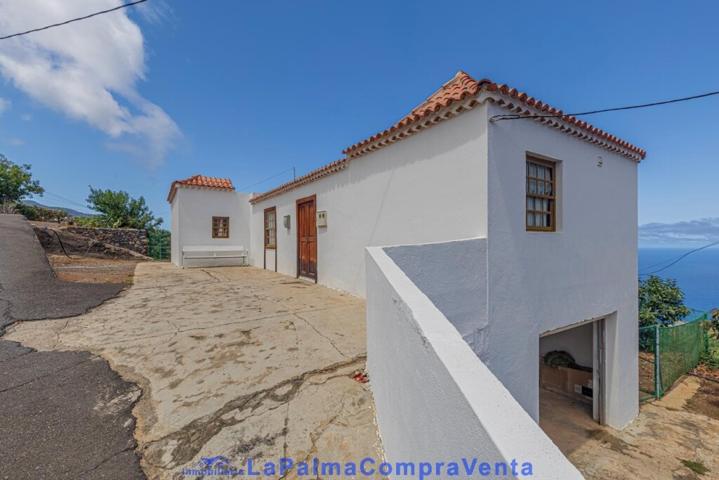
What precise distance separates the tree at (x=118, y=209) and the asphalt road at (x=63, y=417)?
56.0 feet

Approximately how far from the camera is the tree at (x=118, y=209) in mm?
18083

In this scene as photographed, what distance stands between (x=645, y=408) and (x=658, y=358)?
1.34 m

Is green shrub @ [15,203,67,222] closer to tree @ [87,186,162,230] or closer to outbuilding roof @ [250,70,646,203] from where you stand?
tree @ [87,186,162,230]

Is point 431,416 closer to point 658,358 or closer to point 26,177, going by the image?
point 658,358

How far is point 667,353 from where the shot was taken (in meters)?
7.59

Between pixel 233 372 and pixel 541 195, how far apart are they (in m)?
5.23

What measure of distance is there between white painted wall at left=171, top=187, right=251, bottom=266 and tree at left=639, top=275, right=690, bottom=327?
15.7 m

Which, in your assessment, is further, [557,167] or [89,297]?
[89,297]

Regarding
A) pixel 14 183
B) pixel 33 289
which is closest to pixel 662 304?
pixel 33 289

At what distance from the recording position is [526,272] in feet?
14.7

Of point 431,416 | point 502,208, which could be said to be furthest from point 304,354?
point 502,208

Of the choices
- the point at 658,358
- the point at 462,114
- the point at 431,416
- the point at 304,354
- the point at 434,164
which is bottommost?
the point at 658,358

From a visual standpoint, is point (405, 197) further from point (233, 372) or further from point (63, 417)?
point (63, 417)

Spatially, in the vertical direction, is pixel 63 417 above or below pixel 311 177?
below
